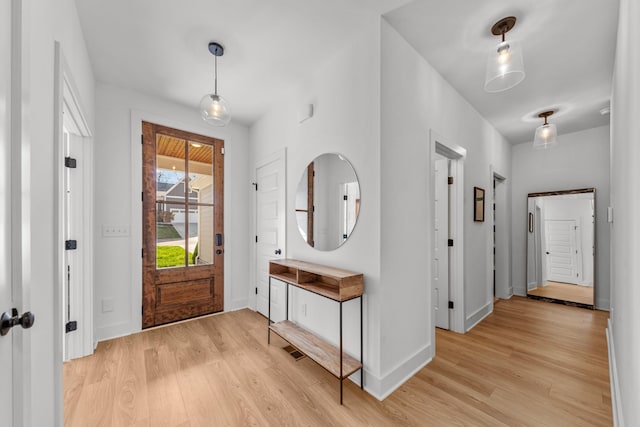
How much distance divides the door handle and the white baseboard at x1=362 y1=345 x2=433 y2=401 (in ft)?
6.19

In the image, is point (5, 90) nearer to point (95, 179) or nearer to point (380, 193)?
point (380, 193)

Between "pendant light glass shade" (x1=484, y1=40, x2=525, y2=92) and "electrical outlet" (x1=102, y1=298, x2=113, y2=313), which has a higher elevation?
"pendant light glass shade" (x1=484, y1=40, x2=525, y2=92)

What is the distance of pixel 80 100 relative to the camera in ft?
6.21

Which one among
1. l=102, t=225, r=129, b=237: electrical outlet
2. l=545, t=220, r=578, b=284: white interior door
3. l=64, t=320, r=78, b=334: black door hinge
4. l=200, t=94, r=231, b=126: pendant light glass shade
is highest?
l=200, t=94, r=231, b=126: pendant light glass shade

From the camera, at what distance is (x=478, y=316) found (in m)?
3.18

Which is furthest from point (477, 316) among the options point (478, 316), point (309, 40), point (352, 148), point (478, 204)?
point (309, 40)

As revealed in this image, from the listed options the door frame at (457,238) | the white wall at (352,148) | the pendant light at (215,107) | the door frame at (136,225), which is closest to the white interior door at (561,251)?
the door frame at (457,238)

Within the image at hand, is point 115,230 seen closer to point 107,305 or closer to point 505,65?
point 107,305

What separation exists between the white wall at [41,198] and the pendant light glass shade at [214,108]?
2.67 ft

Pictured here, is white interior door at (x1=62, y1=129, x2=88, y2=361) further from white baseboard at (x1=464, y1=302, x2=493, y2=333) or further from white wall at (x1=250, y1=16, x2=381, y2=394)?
white baseboard at (x1=464, y1=302, x2=493, y2=333)

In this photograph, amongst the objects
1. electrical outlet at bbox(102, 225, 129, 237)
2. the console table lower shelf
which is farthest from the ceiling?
the console table lower shelf

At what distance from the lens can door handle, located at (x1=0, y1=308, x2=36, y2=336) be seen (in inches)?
28.6

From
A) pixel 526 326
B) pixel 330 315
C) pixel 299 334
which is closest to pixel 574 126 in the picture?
pixel 526 326

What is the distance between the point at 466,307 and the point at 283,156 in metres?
2.74
